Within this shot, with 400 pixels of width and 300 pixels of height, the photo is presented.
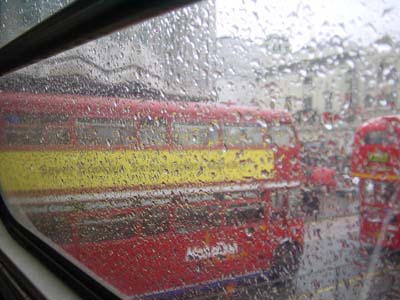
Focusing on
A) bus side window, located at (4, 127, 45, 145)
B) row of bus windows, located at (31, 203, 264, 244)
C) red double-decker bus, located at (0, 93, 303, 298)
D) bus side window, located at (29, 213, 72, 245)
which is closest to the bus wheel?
red double-decker bus, located at (0, 93, 303, 298)

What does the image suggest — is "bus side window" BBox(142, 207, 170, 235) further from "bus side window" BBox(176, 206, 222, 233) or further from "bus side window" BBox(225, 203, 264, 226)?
"bus side window" BBox(225, 203, 264, 226)

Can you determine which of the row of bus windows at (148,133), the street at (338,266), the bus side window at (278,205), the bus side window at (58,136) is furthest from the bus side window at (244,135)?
the bus side window at (58,136)

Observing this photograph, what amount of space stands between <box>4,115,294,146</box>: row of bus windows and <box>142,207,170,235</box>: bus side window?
0.21m

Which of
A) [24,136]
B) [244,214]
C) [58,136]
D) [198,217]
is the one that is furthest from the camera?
[24,136]

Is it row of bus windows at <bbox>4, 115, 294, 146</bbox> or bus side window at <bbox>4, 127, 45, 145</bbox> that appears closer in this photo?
row of bus windows at <bbox>4, 115, 294, 146</bbox>

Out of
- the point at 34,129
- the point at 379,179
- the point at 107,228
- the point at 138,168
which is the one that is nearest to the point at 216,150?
the point at 138,168

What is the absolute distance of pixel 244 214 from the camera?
894mm

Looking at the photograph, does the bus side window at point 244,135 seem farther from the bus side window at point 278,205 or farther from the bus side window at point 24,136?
the bus side window at point 24,136

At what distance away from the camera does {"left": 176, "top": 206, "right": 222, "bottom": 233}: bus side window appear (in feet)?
3.19

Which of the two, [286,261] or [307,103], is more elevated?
[307,103]

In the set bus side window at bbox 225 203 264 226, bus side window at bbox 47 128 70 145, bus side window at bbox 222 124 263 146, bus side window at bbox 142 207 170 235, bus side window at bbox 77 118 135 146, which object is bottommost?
bus side window at bbox 142 207 170 235

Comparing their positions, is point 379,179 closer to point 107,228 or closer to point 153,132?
point 153,132

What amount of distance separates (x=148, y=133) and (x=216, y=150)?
1.00 ft

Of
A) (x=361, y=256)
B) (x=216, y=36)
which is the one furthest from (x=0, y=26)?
(x=361, y=256)
